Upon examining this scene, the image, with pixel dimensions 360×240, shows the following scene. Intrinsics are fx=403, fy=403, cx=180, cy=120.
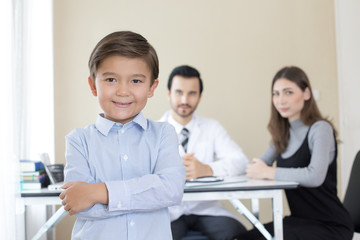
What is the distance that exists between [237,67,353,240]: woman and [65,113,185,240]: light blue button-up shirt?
907 millimetres

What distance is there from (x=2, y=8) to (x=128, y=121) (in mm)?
945

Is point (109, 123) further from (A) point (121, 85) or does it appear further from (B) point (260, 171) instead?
(B) point (260, 171)

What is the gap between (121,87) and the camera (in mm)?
1163

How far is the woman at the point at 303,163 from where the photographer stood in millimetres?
1921

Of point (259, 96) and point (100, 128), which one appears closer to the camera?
point (100, 128)

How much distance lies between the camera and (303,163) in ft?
6.88

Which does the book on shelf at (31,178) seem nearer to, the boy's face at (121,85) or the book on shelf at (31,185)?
the book on shelf at (31,185)

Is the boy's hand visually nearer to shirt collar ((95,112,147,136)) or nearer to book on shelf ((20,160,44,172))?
shirt collar ((95,112,147,136))

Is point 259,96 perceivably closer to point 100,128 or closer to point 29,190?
point 29,190

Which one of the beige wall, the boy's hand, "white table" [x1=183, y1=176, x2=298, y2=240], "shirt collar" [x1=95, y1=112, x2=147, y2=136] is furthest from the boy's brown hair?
the beige wall

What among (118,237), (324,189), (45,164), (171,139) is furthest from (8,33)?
(324,189)

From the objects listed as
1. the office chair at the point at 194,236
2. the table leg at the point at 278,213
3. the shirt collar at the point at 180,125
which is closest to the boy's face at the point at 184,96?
the shirt collar at the point at 180,125

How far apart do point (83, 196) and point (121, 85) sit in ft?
1.08

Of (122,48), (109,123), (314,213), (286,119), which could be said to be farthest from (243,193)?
(122,48)
